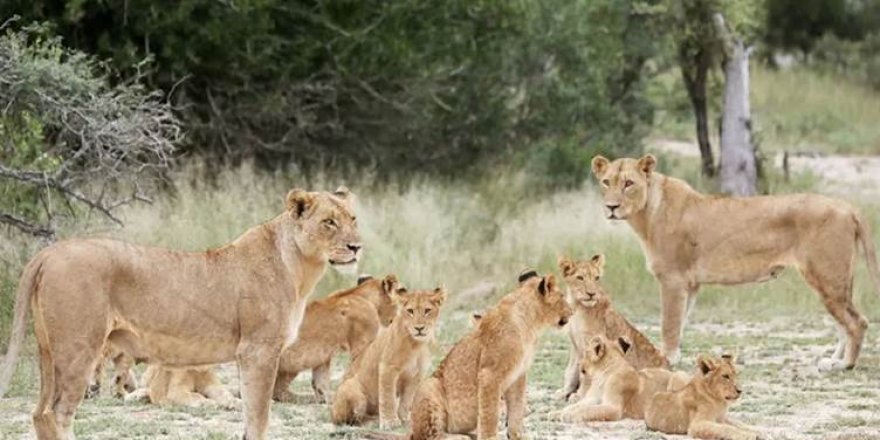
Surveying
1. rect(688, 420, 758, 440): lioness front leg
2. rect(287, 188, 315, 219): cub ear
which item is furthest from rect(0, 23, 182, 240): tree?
rect(688, 420, 758, 440): lioness front leg

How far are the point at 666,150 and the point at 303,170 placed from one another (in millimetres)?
8479

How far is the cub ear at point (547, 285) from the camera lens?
8898mm

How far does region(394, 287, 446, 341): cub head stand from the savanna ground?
1.80ft

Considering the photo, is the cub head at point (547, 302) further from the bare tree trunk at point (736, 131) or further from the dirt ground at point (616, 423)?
the bare tree trunk at point (736, 131)

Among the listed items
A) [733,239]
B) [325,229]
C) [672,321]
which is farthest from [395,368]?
[733,239]

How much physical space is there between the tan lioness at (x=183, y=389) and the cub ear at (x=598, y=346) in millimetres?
1860

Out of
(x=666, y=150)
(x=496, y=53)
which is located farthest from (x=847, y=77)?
(x=496, y=53)

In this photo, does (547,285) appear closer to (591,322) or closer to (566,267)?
(566,267)

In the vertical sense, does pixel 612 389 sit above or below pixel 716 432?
→ above

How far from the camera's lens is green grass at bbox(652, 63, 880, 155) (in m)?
29.2

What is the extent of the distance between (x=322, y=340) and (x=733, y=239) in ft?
10.5

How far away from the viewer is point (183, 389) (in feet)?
34.0

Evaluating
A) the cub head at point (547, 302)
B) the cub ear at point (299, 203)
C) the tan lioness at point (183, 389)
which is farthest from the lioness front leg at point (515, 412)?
the tan lioness at point (183, 389)

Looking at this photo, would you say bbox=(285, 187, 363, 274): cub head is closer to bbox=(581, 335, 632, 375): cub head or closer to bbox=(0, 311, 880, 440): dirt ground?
bbox=(0, 311, 880, 440): dirt ground
